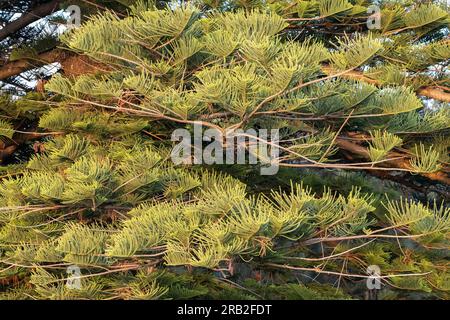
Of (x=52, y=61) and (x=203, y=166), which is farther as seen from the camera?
(x=52, y=61)

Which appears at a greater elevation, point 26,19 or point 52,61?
point 26,19

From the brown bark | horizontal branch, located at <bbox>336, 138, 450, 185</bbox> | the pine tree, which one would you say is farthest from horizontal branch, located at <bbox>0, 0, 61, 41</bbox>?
horizontal branch, located at <bbox>336, 138, 450, 185</bbox>

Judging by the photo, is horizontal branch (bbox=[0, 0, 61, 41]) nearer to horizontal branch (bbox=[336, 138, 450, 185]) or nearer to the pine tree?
the pine tree

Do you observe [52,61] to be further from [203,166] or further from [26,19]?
[203,166]

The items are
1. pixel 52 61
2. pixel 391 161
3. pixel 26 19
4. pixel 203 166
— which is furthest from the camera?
pixel 26 19

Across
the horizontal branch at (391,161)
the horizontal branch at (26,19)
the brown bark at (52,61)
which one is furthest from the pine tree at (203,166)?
the horizontal branch at (26,19)

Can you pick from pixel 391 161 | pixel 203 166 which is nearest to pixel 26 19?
pixel 203 166

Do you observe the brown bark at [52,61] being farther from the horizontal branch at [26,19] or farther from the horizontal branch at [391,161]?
the horizontal branch at [391,161]

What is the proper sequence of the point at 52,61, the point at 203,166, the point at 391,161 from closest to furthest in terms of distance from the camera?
the point at 203,166, the point at 391,161, the point at 52,61

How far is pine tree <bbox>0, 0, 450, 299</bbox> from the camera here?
1874mm

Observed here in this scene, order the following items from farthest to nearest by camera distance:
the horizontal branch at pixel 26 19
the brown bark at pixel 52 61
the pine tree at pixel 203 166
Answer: the horizontal branch at pixel 26 19, the brown bark at pixel 52 61, the pine tree at pixel 203 166

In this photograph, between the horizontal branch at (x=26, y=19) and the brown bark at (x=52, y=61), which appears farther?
the horizontal branch at (x=26, y=19)

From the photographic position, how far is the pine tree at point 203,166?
1.87 metres

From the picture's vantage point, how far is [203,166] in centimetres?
254
